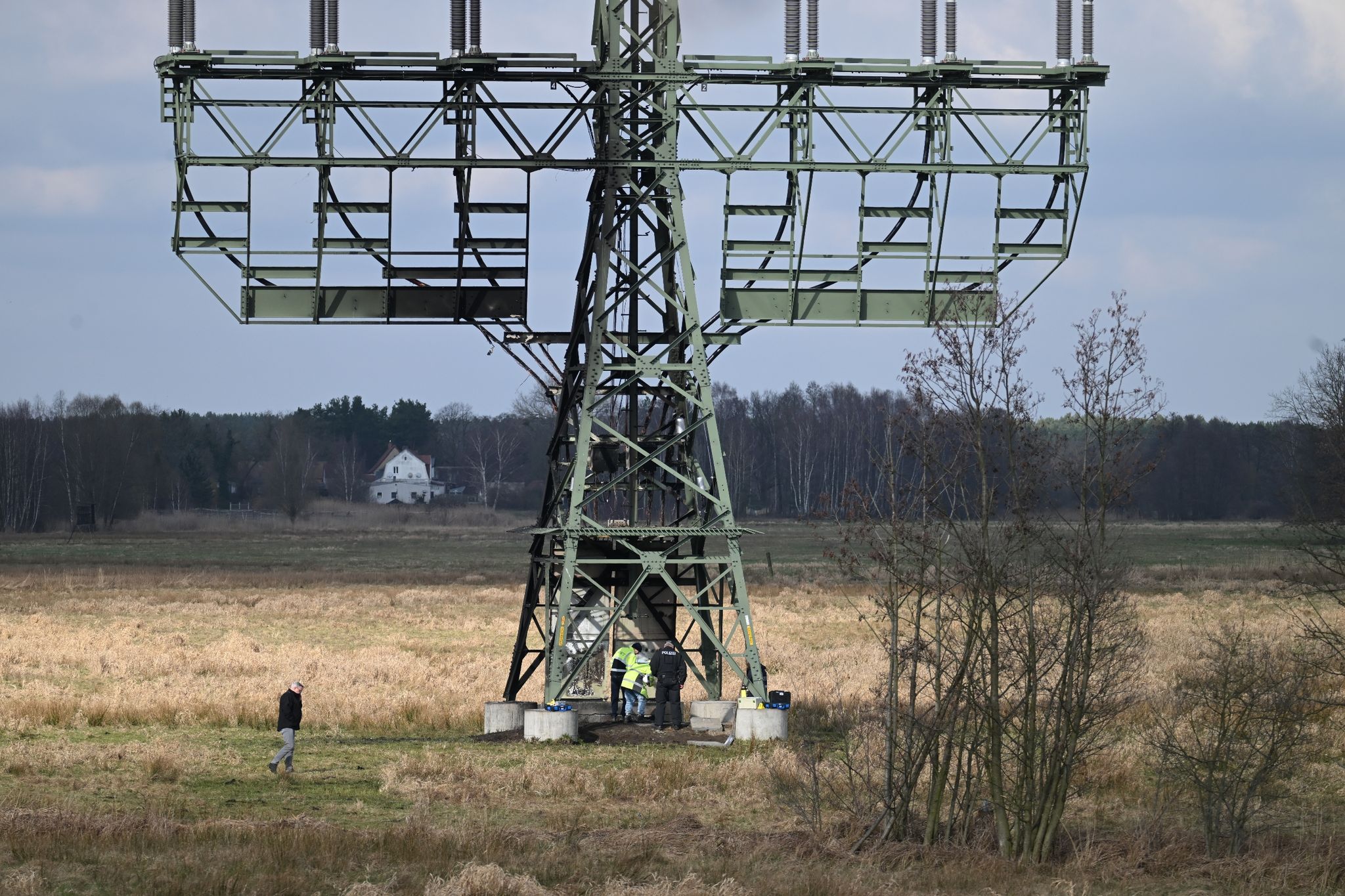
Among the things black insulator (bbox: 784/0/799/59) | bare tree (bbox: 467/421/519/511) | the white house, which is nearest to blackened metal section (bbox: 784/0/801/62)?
black insulator (bbox: 784/0/799/59)

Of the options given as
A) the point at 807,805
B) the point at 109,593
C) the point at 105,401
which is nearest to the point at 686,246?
the point at 807,805

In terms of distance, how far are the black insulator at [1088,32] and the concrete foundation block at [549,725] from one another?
13.3m

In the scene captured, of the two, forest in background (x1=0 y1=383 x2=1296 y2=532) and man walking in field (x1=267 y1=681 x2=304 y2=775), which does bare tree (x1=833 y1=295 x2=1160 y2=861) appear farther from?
forest in background (x1=0 y1=383 x2=1296 y2=532)

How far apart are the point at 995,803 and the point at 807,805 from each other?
373cm

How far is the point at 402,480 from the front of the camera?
613ft

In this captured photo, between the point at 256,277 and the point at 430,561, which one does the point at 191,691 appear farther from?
the point at 430,561

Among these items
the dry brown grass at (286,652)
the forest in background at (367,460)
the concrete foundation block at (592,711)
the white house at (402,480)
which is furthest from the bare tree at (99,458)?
the concrete foundation block at (592,711)

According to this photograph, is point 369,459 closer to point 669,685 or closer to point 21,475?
point 21,475

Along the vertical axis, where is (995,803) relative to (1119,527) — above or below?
below

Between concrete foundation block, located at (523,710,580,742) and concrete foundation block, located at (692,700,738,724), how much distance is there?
2.26 metres

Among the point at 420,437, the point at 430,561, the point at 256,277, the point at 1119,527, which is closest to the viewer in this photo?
the point at 1119,527

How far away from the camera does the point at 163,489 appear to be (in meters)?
160

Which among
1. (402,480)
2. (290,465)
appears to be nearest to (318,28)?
(290,465)

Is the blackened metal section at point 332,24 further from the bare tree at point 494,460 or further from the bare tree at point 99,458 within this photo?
the bare tree at point 494,460
